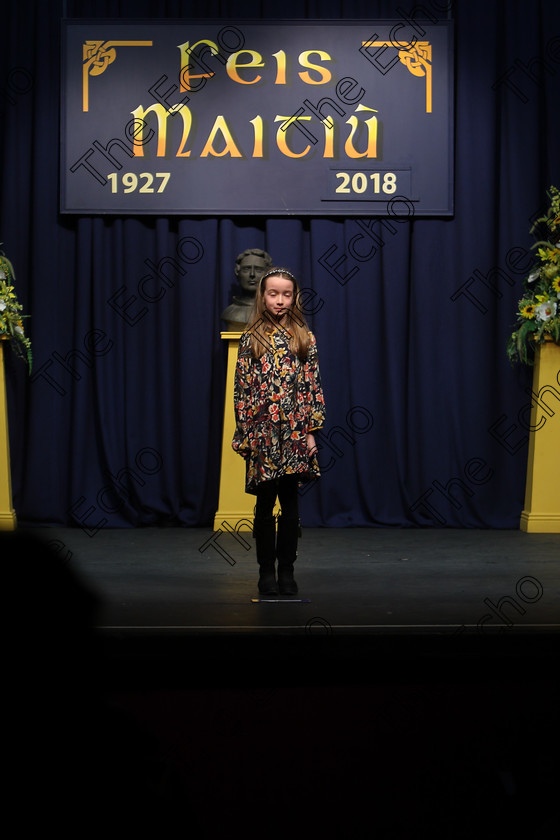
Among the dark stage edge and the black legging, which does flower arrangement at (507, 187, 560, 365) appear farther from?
the black legging

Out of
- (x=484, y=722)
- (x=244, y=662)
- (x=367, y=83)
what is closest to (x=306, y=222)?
(x=367, y=83)

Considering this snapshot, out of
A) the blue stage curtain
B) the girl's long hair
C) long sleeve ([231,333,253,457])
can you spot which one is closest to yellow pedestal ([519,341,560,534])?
the blue stage curtain

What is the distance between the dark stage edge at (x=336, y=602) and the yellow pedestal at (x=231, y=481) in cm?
10

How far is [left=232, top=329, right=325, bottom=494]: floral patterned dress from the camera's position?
11.1 feet

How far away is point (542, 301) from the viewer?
5.02 metres

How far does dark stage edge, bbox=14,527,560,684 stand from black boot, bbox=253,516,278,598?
9 cm

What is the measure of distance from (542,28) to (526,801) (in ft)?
16.3

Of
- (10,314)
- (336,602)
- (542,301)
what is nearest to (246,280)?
(10,314)

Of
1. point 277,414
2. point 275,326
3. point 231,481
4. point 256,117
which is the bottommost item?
point 231,481

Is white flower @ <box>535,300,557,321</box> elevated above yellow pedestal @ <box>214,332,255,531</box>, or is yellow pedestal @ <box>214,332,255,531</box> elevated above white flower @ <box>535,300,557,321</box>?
white flower @ <box>535,300,557,321</box>

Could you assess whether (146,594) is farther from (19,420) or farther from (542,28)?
(542,28)

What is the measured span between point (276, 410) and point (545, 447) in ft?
7.27

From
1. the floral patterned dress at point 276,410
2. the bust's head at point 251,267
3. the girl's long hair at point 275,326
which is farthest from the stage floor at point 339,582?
the bust's head at point 251,267

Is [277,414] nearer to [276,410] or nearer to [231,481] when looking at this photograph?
[276,410]
